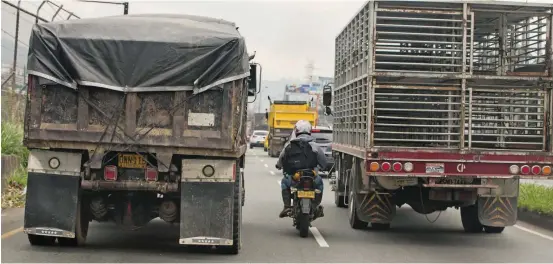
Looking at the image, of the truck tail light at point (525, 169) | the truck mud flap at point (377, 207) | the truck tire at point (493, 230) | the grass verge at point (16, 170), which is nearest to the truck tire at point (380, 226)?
the truck mud flap at point (377, 207)

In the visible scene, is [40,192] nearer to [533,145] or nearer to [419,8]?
[419,8]

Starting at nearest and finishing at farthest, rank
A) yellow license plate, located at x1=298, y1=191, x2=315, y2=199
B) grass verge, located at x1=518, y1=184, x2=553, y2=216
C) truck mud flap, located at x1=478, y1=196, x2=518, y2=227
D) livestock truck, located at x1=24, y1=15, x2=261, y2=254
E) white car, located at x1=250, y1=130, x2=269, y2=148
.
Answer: livestock truck, located at x1=24, y1=15, x2=261, y2=254, truck mud flap, located at x1=478, y1=196, x2=518, y2=227, yellow license plate, located at x1=298, y1=191, x2=315, y2=199, grass verge, located at x1=518, y1=184, x2=553, y2=216, white car, located at x1=250, y1=130, x2=269, y2=148

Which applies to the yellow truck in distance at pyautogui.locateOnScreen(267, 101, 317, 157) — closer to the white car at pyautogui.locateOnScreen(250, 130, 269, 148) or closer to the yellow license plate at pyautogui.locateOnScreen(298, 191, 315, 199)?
the white car at pyautogui.locateOnScreen(250, 130, 269, 148)

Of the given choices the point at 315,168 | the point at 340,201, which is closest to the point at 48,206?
the point at 315,168

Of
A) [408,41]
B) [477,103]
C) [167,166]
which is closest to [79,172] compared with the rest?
[167,166]

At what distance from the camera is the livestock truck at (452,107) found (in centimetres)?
945

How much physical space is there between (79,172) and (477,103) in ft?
18.0

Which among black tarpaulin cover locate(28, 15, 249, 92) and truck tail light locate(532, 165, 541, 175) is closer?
black tarpaulin cover locate(28, 15, 249, 92)

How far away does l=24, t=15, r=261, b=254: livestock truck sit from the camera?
8016 mm

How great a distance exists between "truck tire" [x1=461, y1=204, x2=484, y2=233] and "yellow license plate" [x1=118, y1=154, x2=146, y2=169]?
5.77m

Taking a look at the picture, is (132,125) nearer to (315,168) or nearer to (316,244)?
(316,244)

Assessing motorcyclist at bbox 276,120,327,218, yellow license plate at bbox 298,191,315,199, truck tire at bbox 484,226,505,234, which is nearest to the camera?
yellow license plate at bbox 298,191,315,199

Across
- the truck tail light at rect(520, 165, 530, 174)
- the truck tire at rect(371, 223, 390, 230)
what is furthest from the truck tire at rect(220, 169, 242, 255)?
the truck tail light at rect(520, 165, 530, 174)

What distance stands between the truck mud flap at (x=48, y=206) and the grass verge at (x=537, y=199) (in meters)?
8.27
